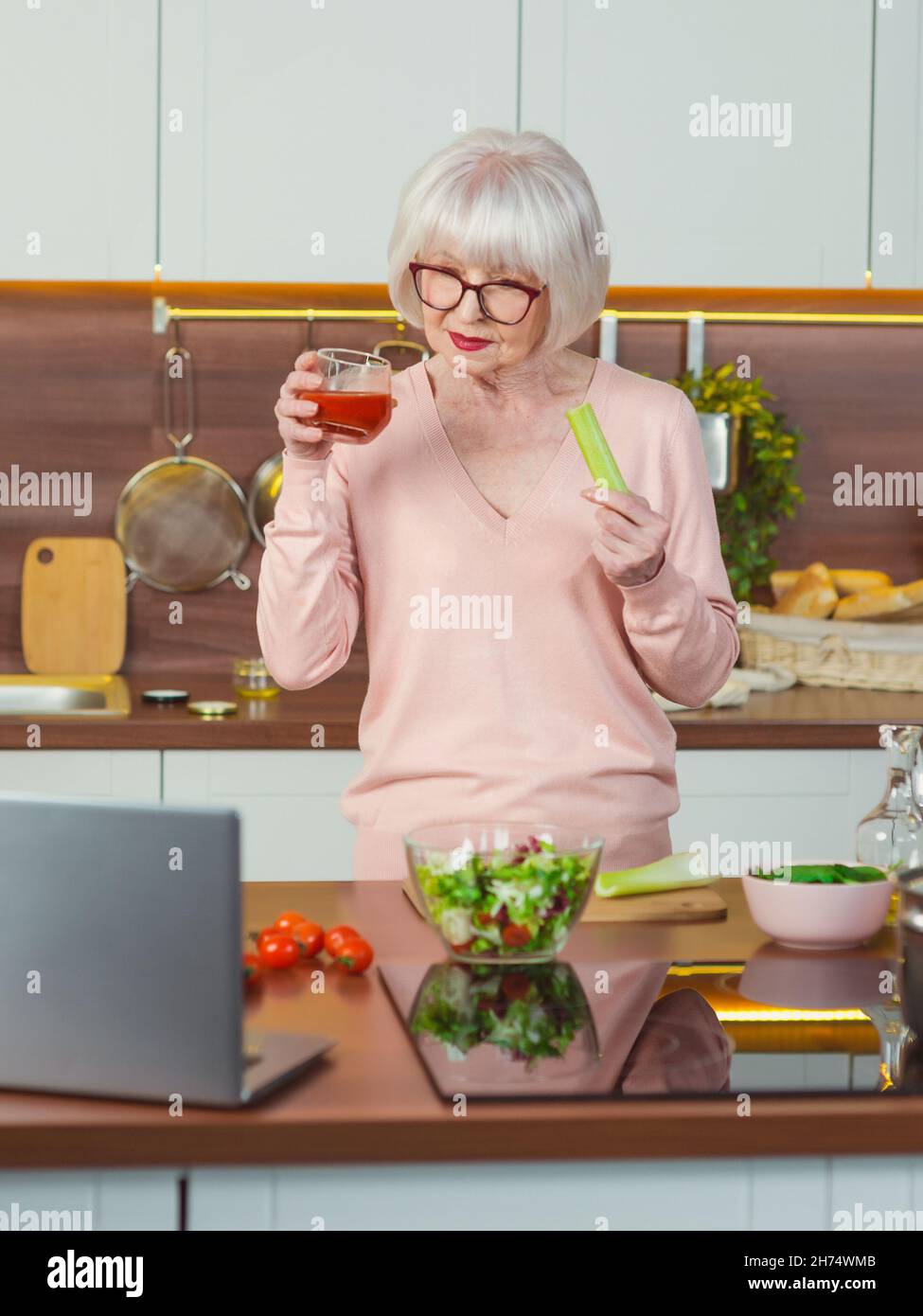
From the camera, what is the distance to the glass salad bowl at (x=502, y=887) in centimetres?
105

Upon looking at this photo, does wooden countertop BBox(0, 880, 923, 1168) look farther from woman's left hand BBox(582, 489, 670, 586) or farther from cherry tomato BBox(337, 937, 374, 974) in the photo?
woman's left hand BBox(582, 489, 670, 586)

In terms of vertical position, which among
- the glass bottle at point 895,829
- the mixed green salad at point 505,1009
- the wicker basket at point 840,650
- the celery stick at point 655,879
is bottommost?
the mixed green salad at point 505,1009

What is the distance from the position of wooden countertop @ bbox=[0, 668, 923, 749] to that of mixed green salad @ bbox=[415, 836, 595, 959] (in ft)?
4.38

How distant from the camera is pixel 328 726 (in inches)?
94.6

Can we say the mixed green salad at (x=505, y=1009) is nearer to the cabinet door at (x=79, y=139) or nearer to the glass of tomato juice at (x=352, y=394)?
the glass of tomato juice at (x=352, y=394)

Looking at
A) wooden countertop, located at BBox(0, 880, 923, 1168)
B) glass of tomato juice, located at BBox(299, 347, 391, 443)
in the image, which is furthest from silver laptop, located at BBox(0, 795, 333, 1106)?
glass of tomato juice, located at BBox(299, 347, 391, 443)

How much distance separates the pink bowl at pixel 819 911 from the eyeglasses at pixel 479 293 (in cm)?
57

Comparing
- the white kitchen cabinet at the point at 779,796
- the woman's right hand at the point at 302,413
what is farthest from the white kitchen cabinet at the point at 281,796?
the woman's right hand at the point at 302,413

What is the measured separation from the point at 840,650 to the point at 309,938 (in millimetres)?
1815

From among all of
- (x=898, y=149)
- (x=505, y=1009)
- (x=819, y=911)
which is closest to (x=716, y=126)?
(x=898, y=149)

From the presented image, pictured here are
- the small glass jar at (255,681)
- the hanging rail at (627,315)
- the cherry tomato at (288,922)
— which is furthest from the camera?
the hanging rail at (627,315)

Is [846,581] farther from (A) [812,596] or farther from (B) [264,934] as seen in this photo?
(B) [264,934]
